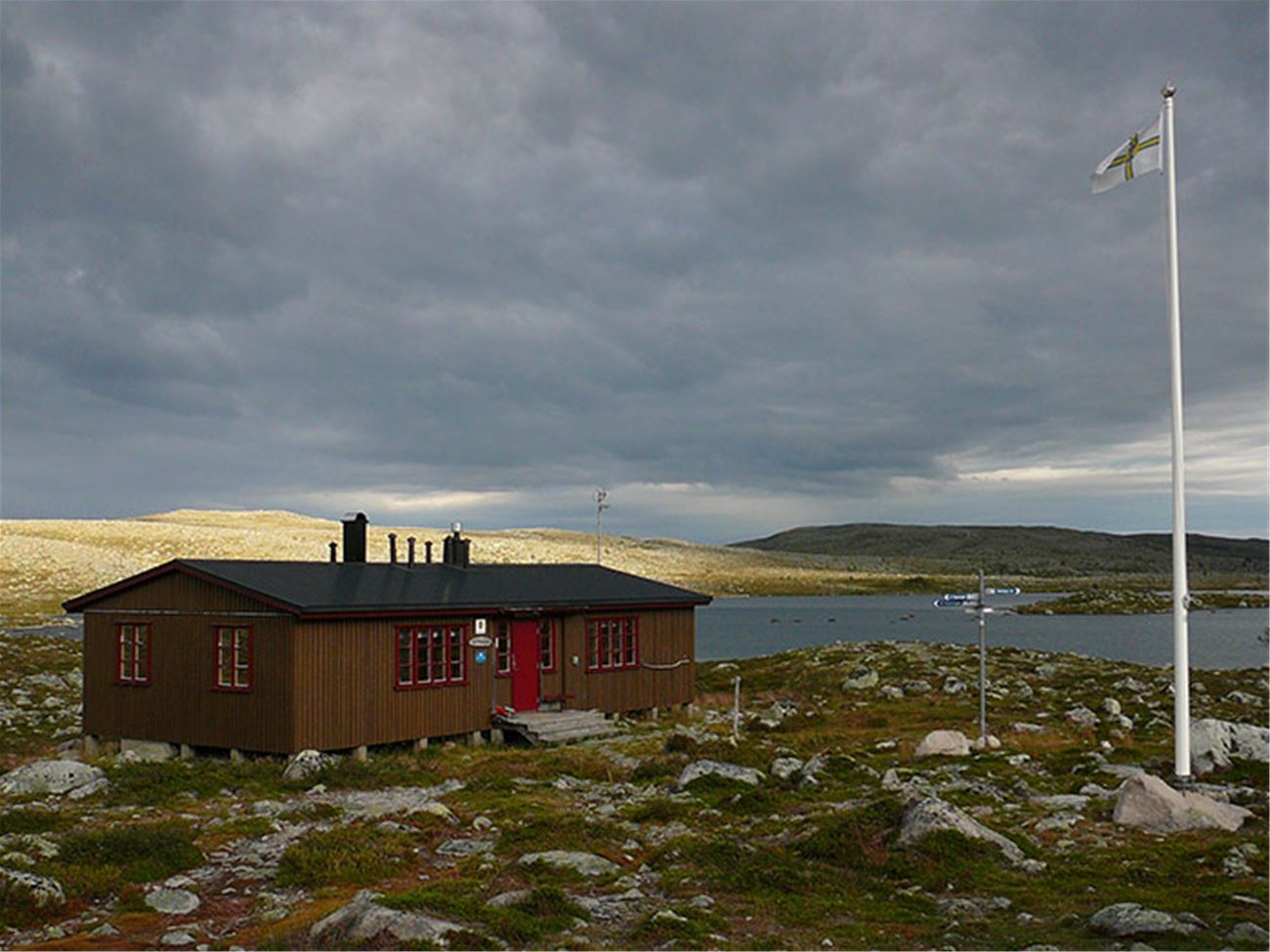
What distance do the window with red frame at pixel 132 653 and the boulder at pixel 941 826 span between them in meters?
20.2

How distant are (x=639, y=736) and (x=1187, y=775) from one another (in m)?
15.6

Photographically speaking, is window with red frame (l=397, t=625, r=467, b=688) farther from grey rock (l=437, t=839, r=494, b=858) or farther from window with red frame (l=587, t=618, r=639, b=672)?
grey rock (l=437, t=839, r=494, b=858)

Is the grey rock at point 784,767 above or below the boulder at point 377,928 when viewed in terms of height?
below

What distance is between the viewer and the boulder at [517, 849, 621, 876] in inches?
595

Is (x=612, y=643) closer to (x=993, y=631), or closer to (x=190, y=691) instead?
(x=190, y=691)

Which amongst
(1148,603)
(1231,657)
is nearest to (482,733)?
(1231,657)

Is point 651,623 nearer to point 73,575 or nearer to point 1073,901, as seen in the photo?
point 1073,901

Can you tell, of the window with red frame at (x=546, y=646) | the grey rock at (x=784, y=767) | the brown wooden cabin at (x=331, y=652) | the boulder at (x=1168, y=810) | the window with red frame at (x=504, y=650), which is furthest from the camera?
the window with red frame at (x=546, y=646)

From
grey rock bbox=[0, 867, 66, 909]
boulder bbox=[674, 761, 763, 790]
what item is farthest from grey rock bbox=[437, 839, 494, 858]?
boulder bbox=[674, 761, 763, 790]

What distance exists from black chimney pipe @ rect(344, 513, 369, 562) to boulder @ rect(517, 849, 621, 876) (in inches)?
724

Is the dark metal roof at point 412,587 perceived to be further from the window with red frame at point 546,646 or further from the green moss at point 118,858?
the green moss at point 118,858

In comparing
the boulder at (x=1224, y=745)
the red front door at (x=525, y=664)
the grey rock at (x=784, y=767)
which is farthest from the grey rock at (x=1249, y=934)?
the red front door at (x=525, y=664)

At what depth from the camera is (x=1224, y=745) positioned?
20.7 metres

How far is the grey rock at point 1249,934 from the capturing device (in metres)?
11.2
